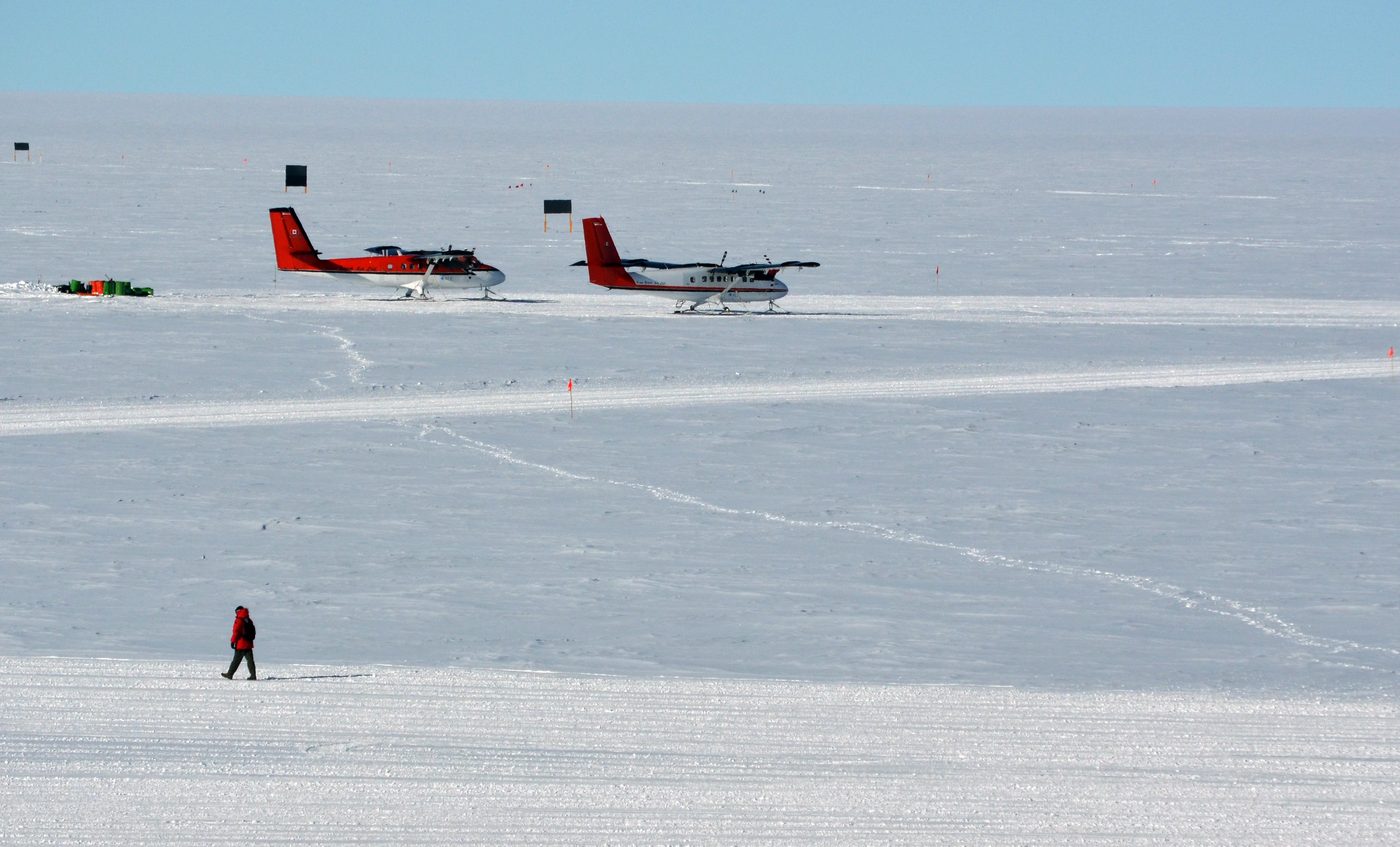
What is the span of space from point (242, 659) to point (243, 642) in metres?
0.26

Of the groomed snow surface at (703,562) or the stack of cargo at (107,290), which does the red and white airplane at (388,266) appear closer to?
the groomed snow surface at (703,562)

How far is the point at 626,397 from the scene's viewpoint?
32156 mm

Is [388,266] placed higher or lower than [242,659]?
higher

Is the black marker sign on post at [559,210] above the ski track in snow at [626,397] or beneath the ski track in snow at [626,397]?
above

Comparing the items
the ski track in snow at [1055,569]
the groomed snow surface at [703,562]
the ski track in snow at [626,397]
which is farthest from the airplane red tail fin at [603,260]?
the ski track in snow at [1055,569]

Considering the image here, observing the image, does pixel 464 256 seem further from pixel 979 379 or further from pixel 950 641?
pixel 950 641

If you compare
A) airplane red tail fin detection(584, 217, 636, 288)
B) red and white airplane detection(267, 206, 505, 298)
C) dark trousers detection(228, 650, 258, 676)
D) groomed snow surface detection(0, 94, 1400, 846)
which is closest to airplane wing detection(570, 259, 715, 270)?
airplane red tail fin detection(584, 217, 636, 288)

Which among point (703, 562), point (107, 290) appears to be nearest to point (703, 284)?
point (107, 290)

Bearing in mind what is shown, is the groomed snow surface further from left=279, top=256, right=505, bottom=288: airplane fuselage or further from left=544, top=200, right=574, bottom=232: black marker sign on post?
left=544, top=200, right=574, bottom=232: black marker sign on post

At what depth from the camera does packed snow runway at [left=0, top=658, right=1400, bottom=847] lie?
432 inches

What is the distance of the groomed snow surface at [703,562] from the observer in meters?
11.8

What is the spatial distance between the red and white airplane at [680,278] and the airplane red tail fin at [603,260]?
0.04ft

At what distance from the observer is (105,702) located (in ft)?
44.4

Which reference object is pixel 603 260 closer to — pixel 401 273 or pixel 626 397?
pixel 401 273
